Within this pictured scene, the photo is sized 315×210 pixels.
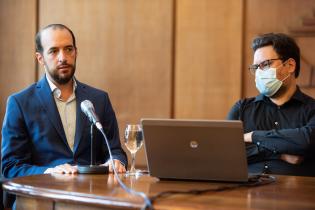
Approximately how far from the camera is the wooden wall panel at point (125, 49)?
4023 mm

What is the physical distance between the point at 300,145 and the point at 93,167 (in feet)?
3.48

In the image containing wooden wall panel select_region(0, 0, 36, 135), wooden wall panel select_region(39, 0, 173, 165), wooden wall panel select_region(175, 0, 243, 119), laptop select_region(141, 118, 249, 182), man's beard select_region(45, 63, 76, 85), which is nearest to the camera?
laptop select_region(141, 118, 249, 182)

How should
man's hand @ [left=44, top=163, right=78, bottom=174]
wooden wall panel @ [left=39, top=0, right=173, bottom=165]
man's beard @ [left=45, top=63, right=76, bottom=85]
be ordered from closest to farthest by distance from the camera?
man's hand @ [left=44, top=163, right=78, bottom=174], man's beard @ [left=45, top=63, right=76, bottom=85], wooden wall panel @ [left=39, top=0, right=173, bottom=165]

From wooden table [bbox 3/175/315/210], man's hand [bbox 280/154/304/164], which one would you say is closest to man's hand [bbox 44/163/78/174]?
wooden table [bbox 3/175/315/210]

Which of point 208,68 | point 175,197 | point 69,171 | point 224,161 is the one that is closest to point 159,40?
point 208,68

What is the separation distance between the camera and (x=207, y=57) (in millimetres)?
3910

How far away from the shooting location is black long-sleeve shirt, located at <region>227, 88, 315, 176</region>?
2605 mm

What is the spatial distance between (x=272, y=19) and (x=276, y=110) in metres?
1.09

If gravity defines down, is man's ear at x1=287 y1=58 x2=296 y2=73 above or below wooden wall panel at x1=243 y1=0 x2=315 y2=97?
below

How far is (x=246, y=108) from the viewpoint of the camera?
2971mm

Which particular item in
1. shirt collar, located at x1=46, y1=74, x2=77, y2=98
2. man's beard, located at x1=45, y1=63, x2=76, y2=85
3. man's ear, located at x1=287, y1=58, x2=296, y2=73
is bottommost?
shirt collar, located at x1=46, y1=74, x2=77, y2=98

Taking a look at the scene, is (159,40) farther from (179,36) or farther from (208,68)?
(208,68)

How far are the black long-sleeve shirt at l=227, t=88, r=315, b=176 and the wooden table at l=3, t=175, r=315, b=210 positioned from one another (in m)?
0.58

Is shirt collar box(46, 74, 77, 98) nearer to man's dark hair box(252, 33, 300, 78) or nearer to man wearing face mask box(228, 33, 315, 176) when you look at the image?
man wearing face mask box(228, 33, 315, 176)
